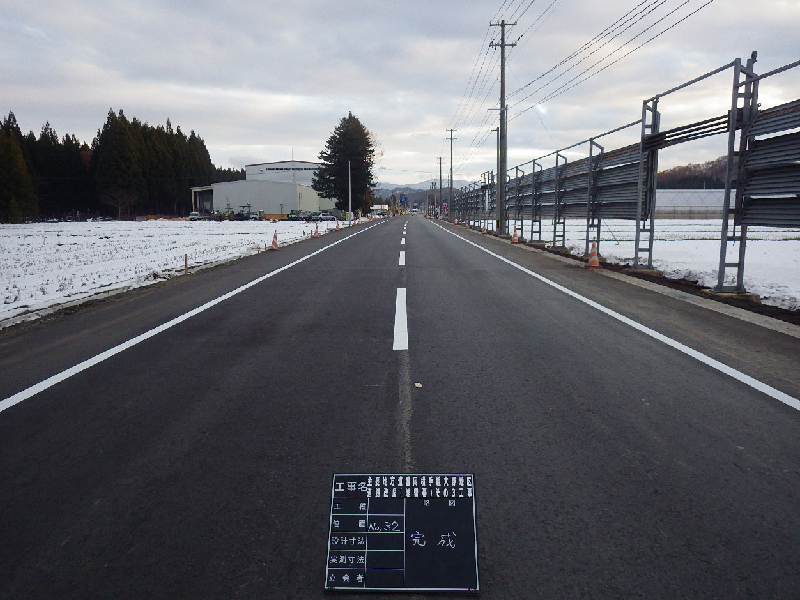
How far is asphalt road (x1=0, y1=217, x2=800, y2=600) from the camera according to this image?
2592 mm

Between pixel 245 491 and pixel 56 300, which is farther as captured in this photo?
pixel 56 300

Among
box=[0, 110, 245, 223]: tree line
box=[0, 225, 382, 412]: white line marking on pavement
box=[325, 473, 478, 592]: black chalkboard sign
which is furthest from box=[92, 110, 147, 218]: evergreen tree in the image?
box=[325, 473, 478, 592]: black chalkboard sign

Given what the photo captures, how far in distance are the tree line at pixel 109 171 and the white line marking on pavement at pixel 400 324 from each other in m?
78.0

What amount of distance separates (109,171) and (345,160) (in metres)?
34.4

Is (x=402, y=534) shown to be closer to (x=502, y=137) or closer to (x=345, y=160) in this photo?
(x=502, y=137)

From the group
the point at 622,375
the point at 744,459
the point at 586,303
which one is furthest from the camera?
the point at 586,303

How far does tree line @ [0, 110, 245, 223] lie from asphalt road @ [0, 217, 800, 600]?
80452 mm

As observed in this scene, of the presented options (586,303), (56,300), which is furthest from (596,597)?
(56,300)

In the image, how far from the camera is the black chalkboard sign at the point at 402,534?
2.48 meters

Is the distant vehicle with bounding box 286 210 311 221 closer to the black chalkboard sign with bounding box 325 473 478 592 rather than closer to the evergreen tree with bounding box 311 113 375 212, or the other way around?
the evergreen tree with bounding box 311 113 375 212

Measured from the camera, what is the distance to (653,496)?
3.17 metres

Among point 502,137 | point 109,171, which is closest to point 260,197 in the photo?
point 109,171

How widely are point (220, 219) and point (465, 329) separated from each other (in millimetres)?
79105

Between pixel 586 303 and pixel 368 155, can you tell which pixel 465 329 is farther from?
pixel 368 155
